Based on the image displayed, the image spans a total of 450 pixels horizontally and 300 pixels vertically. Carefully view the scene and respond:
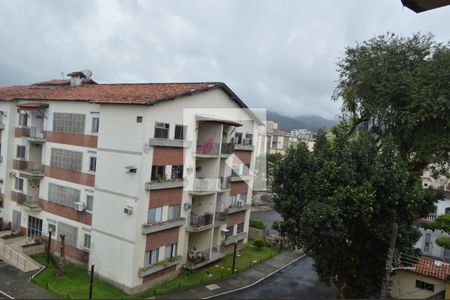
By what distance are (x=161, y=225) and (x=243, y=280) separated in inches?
316

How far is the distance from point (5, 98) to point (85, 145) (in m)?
11.0

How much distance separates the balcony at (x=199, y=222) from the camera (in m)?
27.2

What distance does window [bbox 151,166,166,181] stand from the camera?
24.0m

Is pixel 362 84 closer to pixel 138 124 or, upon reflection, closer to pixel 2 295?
pixel 138 124

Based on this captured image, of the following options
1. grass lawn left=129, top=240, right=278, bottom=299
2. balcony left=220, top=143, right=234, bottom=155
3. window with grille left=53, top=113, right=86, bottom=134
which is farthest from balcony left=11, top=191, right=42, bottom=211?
balcony left=220, top=143, right=234, bottom=155

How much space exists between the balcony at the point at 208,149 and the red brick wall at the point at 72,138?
730 centimetres

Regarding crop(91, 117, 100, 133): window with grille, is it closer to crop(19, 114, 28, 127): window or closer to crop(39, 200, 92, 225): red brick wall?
crop(39, 200, 92, 225): red brick wall

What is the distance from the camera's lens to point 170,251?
2628 centimetres

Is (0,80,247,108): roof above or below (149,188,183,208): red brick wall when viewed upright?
above

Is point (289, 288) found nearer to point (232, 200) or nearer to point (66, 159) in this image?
point (232, 200)

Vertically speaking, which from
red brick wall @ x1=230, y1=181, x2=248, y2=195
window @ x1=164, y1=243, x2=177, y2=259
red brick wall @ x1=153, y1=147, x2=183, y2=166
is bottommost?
window @ x1=164, y1=243, x2=177, y2=259

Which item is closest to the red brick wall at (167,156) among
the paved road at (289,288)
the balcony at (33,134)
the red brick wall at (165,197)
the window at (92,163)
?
the red brick wall at (165,197)

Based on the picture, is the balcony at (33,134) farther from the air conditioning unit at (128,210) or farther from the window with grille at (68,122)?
the air conditioning unit at (128,210)

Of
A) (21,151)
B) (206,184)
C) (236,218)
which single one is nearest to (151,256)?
(206,184)
